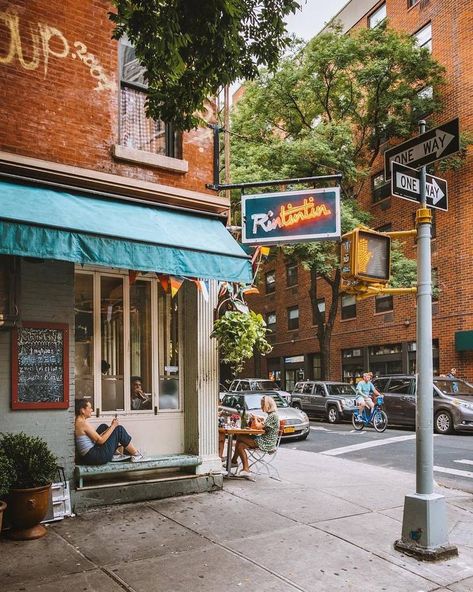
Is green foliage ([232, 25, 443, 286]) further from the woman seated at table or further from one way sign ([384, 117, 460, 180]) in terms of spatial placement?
one way sign ([384, 117, 460, 180])

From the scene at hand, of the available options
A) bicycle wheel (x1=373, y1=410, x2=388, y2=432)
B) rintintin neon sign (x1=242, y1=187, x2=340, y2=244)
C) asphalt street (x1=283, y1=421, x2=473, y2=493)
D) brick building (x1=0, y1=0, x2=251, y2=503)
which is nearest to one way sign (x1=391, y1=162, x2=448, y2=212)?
rintintin neon sign (x1=242, y1=187, x2=340, y2=244)

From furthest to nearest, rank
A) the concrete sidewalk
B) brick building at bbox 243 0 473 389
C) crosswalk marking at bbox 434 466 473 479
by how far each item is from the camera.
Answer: brick building at bbox 243 0 473 389, crosswalk marking at bbox 434 466 473 479, the concrete sidewalk

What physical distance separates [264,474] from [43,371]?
4.38 meters

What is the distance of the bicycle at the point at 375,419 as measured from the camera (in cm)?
1755

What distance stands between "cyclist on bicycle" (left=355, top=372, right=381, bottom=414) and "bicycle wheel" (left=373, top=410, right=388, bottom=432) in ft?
1.54

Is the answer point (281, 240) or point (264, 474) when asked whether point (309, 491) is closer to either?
point (264, 474)

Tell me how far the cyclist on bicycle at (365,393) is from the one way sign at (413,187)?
40.0ft

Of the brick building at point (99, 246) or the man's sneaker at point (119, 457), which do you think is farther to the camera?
the man's sneaker at point (119, 457)

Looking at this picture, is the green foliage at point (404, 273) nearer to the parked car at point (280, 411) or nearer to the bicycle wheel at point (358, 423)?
the bicycle wheel at point (358, 423)

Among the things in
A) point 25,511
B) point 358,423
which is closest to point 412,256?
point 358,423

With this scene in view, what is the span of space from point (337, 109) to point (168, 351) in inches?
745

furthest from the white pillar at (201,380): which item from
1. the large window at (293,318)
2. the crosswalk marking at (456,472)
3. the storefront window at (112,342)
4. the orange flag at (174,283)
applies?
the large window at (293,318)

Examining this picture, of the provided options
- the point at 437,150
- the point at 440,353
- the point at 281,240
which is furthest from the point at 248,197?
the point at 440,353

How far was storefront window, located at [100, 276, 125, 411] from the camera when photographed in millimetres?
7934
